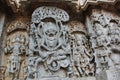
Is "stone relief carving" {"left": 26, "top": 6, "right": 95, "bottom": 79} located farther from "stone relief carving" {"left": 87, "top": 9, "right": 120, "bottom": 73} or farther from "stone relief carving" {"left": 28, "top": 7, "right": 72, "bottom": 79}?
"stone relief carving" {"left": 87, "top": 9, "right": 120, "bottom": 73}

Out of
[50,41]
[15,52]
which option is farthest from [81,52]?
[15,52]

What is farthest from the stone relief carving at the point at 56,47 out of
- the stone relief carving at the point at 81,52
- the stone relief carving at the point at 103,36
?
the stone relief carving at the point at 103,36

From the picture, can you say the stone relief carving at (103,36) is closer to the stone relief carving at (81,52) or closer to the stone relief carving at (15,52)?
the stone relief carving at (81,52)

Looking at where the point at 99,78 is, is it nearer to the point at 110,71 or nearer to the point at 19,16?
the point at 110,71

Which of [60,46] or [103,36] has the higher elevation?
[103,36]

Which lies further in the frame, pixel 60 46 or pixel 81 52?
pixel 81 52

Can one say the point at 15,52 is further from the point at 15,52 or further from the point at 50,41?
the point at 50,41

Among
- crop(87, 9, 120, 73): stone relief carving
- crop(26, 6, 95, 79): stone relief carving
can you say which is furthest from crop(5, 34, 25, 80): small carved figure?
crop(87, 9, 120, 73): stone relief carving

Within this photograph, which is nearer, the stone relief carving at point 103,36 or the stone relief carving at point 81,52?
the stone relief carving at point 103,36

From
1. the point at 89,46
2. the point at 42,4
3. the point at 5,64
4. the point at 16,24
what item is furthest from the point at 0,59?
the point at 89,46

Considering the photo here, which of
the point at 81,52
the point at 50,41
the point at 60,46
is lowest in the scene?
the point at 81,52

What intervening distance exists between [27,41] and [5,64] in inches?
23.3

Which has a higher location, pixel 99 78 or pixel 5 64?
pixel 5 64

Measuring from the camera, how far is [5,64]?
3324 millimetres
